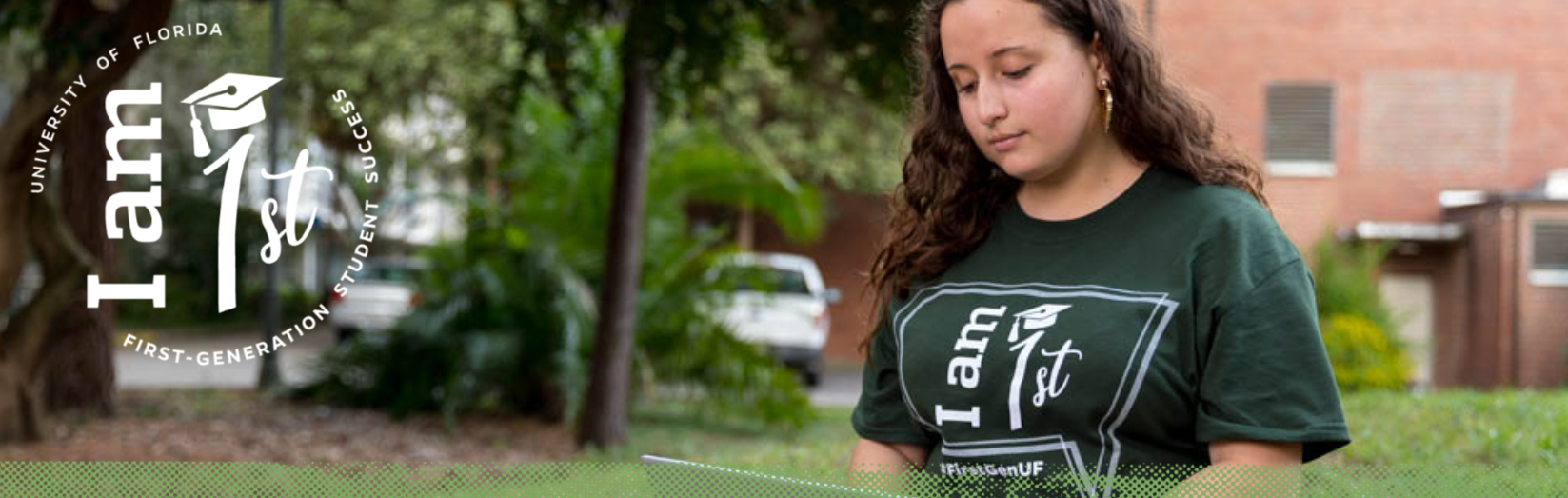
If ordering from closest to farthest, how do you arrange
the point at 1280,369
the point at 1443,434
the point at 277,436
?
the point at 1280,369 → the point at 1443,434 → the point at 277,436

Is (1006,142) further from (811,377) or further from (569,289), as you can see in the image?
(811,377)

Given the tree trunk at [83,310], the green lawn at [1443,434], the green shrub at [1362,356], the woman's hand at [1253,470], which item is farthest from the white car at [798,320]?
the woman's hand at [1253,470]

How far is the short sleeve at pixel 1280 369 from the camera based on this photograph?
1.65 metres

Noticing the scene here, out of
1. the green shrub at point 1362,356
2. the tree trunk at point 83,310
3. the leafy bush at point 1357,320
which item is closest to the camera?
the tree trunk at point 83,310

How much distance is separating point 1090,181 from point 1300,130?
2095 centimetres

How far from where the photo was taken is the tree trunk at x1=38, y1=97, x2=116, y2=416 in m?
10.6

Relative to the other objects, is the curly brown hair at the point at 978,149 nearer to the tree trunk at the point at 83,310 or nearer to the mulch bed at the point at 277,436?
the mulch bed at the point at 277,436

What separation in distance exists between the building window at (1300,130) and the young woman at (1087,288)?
20.5 m

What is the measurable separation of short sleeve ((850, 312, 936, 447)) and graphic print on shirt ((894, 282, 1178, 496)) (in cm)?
11

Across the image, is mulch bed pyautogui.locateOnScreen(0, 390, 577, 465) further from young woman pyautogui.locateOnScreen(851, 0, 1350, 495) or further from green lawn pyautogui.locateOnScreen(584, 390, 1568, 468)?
young woman pyautogui.locateOnScreen(851, 0, 1350, 495)

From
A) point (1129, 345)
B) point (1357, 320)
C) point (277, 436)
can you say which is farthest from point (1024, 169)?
point (1357, 320)
